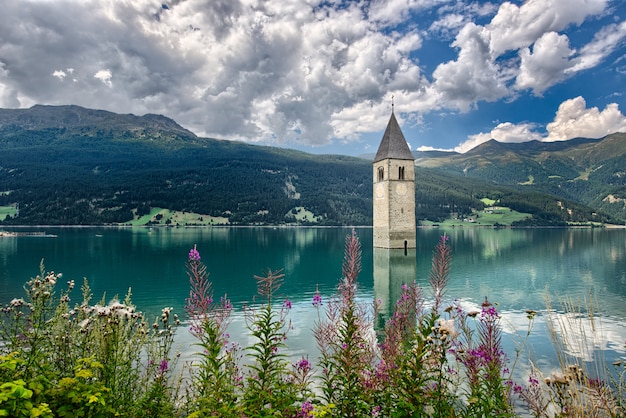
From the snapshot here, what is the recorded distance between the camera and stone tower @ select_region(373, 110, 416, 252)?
55531 millimetres

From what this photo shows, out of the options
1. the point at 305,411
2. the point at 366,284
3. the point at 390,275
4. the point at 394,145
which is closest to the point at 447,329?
the point at 305,411

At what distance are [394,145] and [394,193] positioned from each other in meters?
7.75

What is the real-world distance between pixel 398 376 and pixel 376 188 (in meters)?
57.1

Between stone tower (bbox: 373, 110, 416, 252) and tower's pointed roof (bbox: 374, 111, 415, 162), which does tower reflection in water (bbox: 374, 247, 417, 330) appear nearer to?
stone tower (bbox: 373, 110, 416, 252)

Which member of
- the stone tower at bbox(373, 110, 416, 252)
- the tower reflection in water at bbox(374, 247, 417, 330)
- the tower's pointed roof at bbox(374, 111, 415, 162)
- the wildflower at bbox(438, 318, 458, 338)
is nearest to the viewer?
the wildflower at bbox(438, 318, 458, 338)

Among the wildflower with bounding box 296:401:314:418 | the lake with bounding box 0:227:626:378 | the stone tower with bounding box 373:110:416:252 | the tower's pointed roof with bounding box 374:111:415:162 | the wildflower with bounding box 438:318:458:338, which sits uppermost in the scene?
the tower's pointed roof with bounding box 374:111:415:162

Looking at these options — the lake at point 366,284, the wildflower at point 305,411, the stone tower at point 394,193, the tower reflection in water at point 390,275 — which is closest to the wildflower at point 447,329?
the wildflower at point 305,411

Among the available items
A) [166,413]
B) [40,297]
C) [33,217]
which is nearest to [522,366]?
[166,413]

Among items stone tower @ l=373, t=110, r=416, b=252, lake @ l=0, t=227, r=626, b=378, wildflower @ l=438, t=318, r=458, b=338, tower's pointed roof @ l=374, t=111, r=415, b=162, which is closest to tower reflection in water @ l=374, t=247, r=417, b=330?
lake @ l=0, t=227, r=626, b=378

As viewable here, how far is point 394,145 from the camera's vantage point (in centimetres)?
5862

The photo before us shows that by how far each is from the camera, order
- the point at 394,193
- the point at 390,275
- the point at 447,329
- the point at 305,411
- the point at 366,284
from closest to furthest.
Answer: the point at 305,411
the point at 447,329
the point at 366,284
the point at 390,275
the point at 394,193

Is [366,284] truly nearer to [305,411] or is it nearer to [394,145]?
[305,411]

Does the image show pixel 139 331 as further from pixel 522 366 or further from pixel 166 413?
pixel 522 366

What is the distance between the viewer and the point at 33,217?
175500mm
